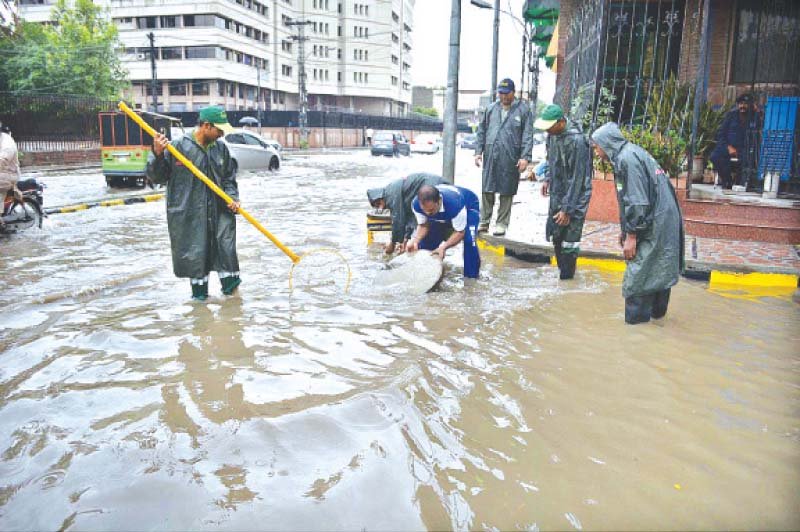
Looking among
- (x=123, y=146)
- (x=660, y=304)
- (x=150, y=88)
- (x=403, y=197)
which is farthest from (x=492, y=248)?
(x=150, y=88)

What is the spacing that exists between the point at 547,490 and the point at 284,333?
106 inches

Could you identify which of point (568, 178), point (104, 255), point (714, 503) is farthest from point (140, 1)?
point (714, 503)

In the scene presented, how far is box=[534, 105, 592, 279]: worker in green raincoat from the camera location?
5.91m

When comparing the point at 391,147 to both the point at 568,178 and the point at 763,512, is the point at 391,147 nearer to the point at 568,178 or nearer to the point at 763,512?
the point at 568,178

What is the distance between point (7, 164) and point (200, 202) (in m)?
5.07

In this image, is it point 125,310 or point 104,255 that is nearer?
point 125,310

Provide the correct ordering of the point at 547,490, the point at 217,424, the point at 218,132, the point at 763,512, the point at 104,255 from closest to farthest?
the point at 763,512
the point at 547,490
the point at 217,424
the point at 218,132
the point at 104,255

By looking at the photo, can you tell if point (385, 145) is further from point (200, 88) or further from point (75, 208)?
point (200, 88)

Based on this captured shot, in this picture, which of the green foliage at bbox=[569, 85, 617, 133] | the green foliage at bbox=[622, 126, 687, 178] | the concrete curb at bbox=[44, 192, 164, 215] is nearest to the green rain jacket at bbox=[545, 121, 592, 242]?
the green foliage at bbox=[622, 126, 687, 178]

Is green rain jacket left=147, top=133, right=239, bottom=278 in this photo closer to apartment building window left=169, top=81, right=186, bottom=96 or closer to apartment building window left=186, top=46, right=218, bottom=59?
apartment building window left=186, top=46, right=218, bottom=59

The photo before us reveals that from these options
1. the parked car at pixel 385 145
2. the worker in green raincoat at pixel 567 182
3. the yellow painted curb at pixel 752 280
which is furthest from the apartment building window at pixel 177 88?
the yellow painted curb at pixel 752 280

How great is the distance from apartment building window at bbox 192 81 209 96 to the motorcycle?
1896 inches

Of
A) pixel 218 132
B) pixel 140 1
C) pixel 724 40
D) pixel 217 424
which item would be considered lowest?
pixel 217 424

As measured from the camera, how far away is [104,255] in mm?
7953
